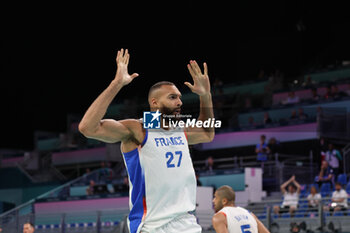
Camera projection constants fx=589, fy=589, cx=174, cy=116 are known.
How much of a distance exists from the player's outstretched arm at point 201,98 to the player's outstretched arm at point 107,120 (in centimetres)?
66

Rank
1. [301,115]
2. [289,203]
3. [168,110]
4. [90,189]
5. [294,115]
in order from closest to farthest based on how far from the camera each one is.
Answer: [168,110]
[289,203]
[90,189]
[301,115]
[294,115]

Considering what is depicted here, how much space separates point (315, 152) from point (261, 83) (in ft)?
22.8

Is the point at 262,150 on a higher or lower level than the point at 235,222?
higher

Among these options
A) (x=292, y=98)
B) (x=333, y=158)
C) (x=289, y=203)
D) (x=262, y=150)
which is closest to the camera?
(x=289, y=203)

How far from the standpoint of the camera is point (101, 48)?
84.4 ft

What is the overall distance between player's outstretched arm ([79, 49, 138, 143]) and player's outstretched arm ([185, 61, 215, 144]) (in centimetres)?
66

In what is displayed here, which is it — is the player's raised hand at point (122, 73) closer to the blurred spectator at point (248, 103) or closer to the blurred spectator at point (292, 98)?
the blurred spectator at point (292, 98)

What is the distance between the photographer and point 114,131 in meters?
4.29

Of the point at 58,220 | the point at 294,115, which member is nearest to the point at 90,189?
the point at 58,220

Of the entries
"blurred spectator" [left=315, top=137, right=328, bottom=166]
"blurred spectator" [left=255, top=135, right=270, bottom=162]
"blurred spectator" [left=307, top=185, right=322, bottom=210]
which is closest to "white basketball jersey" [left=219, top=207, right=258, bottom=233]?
"blurred spectator" [left=307, top=185, right=322, bottom=210]

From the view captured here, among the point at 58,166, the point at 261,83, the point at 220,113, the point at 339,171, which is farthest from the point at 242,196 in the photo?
the point at 58,166

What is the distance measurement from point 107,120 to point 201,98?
957 millimetres

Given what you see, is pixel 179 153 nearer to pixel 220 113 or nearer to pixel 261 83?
pixel 220 113

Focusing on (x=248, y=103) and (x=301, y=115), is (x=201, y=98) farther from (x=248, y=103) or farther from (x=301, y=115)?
(x=248, y=103)
